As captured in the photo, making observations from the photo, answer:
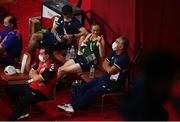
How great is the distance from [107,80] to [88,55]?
0.86 meters

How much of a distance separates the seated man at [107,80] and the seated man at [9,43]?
5.13 ft

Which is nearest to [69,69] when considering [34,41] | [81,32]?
[81,32]

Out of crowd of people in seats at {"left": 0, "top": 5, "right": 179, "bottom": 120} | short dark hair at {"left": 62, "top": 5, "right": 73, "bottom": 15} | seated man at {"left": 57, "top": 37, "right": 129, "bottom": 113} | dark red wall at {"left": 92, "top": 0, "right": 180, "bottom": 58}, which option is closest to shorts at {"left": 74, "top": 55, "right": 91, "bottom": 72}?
crowd of people in seats at {"left": 0, "top": 5, "right": 179, "bottom": 120}

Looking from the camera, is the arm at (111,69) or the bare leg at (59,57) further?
the bare leg at (59,57)

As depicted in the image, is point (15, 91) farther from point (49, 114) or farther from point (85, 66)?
point (85, 66)

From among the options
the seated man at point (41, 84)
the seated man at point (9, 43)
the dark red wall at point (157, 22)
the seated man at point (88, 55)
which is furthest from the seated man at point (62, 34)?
the seated man at point (41, 84)

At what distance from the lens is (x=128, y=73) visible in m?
8.03

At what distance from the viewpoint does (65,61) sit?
901cm

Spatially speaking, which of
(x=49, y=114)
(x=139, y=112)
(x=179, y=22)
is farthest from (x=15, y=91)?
(x=139, y=112)

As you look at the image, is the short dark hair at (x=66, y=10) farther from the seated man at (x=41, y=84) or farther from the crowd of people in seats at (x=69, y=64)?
the seated man at (x=41, y=84)

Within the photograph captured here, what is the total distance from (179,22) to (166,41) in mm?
429

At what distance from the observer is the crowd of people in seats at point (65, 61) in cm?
750

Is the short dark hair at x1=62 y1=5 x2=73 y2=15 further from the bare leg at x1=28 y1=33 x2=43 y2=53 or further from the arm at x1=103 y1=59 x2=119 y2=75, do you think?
the arm at x1=103 y1=59 x2=119 y2=75

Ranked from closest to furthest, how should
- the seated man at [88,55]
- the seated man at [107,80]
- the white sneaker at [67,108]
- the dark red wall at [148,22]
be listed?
1. the seated man at [107,80]
2. the white sneaker at [67,108]
3. the dark red wall at [148,22]
4. the seated man at [88,55]
